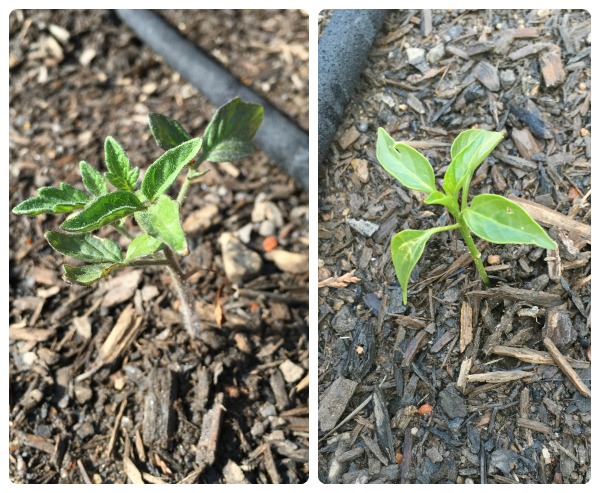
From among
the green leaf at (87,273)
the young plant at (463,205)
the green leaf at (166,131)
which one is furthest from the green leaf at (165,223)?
the young plant at (463,205)

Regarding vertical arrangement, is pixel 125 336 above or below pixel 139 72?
below

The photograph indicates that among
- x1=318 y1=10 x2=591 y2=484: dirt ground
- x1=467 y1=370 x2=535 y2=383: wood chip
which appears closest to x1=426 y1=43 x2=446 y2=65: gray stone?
x1=318 y1=10 x2=591 y2=484: dirt ground

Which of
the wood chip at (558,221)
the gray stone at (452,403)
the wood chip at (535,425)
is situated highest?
the wood chip at (558,221)

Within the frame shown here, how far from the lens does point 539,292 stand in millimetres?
1226

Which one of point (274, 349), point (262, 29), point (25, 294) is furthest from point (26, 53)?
point (274, 349)

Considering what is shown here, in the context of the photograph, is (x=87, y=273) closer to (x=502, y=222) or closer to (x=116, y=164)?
(x=116, y=164)

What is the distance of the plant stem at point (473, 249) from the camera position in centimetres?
113

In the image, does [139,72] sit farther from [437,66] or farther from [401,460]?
[401,460]

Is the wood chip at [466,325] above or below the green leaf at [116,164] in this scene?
below

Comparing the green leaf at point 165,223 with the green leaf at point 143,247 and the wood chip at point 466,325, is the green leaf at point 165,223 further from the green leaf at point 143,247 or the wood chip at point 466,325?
the wood chip at point 466,325

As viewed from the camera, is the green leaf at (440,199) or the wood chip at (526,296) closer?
the green leaf at (440,199)

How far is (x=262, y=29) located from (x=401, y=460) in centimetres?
160

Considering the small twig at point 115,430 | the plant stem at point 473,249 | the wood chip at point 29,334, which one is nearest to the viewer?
the plant stem at point 473,249

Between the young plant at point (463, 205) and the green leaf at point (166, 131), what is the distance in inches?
15.0
